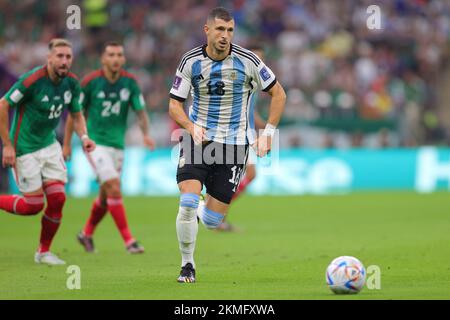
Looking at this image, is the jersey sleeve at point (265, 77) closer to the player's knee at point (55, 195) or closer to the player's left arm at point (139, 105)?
the player's knee at point (55, 195)

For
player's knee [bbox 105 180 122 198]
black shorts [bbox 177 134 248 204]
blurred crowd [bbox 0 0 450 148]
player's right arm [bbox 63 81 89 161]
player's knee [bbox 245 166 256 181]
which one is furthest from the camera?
blurred crowd [bbox 0 0 450 148]

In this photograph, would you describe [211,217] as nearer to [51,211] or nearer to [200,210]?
[200,210]

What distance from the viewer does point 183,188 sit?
967 centimetres

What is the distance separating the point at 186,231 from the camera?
9641 mm

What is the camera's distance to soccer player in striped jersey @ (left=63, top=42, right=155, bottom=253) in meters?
13.2

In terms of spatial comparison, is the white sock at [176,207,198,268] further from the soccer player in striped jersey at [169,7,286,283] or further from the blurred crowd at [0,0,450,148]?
the blurred crowd at [0,0,450,148]

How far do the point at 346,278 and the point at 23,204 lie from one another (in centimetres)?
470

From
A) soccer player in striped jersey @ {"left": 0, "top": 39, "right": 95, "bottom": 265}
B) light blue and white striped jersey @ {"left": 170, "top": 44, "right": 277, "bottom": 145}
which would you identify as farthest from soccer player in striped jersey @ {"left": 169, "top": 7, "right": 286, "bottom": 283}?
soccer player in striped jersey @ {"left": 0, "top": 39, "right": 95, "bottom": 265}

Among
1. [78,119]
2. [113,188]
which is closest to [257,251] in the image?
[113,188]

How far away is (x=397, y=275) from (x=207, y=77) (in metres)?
2.87

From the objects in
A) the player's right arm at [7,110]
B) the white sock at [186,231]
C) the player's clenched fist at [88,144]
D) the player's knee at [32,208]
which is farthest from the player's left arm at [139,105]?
the white sock at [186,231]

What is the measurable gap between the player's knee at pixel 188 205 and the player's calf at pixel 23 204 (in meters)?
2.63

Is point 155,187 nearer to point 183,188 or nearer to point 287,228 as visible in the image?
point 287,228

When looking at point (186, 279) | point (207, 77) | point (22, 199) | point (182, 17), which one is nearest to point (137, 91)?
point (22, 199)
